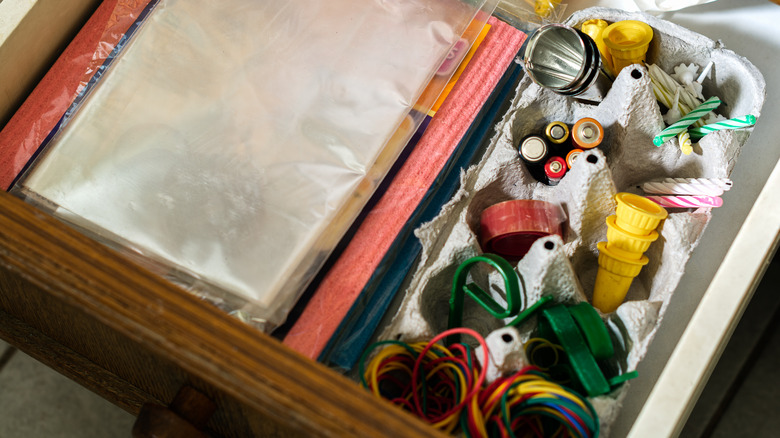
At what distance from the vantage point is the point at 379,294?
0.63 m

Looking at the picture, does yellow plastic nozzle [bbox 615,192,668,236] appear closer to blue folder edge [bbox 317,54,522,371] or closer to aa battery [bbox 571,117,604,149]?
aa battery [bbox 571,117,604,149]

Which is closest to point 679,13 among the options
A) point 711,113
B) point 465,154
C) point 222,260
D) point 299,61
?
point 711,113

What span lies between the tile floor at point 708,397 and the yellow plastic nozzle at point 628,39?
Answer: 0.57m

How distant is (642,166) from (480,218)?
7.1 inches

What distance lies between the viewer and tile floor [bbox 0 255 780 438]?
36.6 inches

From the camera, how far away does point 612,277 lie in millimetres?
594

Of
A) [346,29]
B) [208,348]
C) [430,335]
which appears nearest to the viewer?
[208,348]

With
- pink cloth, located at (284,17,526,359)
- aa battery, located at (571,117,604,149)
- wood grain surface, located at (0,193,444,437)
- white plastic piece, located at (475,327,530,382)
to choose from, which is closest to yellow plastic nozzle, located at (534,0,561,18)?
pink cloth, located at (284,17,526,359)

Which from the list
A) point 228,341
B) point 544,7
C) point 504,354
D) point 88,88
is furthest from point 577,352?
point 88,88

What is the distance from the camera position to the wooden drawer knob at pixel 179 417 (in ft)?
1.52

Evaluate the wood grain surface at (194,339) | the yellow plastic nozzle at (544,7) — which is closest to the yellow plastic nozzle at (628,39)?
the yellow plastic nozzle at (544,7)

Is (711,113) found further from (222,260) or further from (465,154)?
(222,260)

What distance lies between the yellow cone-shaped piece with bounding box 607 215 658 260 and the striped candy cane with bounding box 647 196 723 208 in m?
0.04

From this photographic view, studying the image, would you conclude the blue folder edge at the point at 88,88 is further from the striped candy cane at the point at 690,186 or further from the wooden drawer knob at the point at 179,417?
the striped candy cane at the point at 690,186
